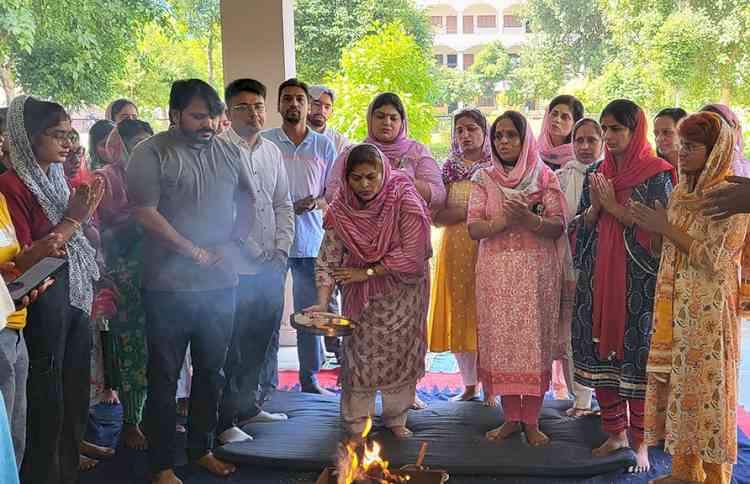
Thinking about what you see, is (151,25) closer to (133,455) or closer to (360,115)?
(360,115)

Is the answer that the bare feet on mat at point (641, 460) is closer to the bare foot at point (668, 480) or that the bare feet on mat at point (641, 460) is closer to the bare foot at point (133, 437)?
the bare foot at point (668, 480)

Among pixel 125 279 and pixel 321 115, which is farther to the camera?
pixel 321 115

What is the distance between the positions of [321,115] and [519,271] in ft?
6.77

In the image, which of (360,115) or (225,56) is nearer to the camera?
(225,56)

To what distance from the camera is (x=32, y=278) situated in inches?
92.1

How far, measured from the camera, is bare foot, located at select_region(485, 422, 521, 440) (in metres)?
3.72

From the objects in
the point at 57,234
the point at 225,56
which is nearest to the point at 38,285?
the point at 57,234

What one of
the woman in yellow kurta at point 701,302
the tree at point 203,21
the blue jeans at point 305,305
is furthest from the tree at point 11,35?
the woman in yellow kurta at point 701,302

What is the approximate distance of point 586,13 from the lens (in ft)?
26.1

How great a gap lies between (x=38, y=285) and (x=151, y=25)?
4.87 metres

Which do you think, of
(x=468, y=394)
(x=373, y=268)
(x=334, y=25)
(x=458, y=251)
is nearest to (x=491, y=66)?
(x=334, y=25)

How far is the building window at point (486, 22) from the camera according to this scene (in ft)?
33.4

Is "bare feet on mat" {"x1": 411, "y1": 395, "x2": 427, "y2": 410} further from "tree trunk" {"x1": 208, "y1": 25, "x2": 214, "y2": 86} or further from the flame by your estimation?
"tree trunk" {"x1": 208, "y1": 25, "x2": 214, "y2": 86}

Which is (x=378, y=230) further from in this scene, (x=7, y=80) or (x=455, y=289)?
(x=7, y=80)
